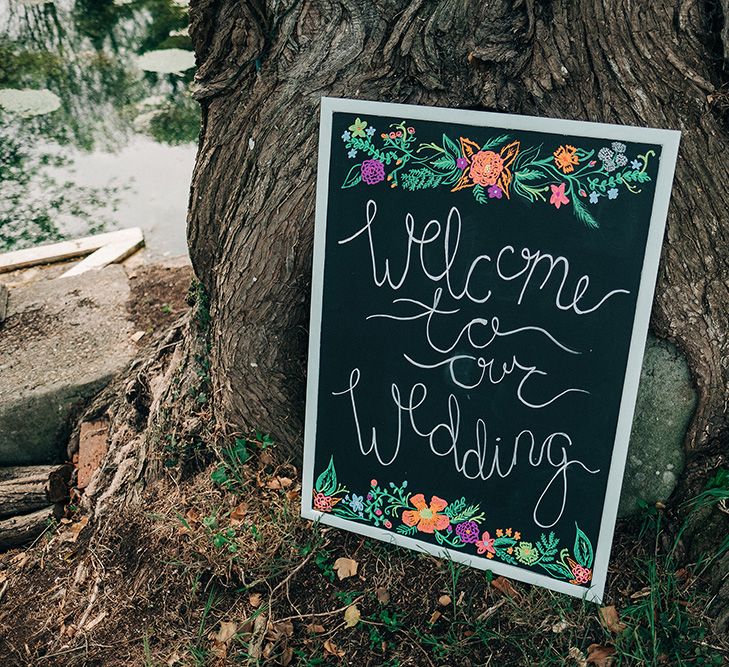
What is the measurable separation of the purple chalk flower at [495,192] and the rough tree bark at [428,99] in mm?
212

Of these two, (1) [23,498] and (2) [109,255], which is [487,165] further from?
(2) [109,255]

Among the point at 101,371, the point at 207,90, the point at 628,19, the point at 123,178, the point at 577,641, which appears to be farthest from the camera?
the point at 123,178

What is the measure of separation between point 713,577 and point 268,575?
1097mm

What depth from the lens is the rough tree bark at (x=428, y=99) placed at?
1738 millimetres

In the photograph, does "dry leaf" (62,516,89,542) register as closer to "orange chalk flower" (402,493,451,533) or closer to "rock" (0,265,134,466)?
"rock" (0,265,134,466)

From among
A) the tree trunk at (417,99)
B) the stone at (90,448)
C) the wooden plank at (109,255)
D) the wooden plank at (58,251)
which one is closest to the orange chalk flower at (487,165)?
the tree trunk at (417,99)

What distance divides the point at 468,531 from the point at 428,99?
1.04 m

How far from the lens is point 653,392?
6.36 feet

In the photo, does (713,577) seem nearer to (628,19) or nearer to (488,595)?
(488,595)

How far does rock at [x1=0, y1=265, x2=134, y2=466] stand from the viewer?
8.89 ft

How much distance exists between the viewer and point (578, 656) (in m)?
1.83

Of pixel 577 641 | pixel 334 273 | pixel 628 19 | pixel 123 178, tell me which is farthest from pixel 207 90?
pixel 123 178

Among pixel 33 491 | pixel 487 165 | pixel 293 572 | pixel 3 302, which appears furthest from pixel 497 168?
pixel 3 302

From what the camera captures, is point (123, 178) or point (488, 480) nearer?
point (488, 480)
